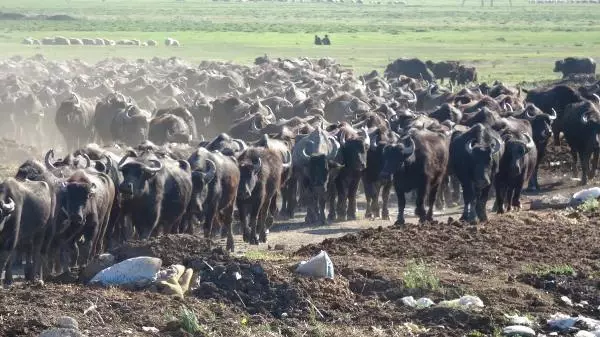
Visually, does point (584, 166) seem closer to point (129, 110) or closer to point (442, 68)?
point (129, 110)

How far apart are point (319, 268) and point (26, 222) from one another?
4.63 m

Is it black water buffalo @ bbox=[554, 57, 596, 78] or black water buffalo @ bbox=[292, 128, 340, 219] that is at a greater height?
black water buffalo @ bbox=[292, 128, 340, 219]

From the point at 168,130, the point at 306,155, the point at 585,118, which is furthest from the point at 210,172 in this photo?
the point at 585,118

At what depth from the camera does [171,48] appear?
88.7 meters

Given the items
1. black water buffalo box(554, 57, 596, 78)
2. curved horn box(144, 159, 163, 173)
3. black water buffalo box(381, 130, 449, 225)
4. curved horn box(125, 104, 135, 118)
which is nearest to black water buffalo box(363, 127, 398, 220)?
black water buffalo box(381, 130, 449, 225)

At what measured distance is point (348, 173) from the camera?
961 inches

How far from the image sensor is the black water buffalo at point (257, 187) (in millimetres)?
21156

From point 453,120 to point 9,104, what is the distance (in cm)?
1426

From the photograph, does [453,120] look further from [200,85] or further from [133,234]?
[200,85]

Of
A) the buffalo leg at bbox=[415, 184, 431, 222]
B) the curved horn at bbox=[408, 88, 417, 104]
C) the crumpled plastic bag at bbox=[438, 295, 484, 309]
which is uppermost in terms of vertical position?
the crumpled plastic bag at bbox=[438, 295, 484, 309]

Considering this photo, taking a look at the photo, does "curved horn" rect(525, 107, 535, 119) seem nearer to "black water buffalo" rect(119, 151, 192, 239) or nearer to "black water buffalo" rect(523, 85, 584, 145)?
"black water buffalo" rect(523, 85, 584, 145)

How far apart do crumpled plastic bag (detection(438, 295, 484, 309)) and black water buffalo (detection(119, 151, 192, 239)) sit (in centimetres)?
678

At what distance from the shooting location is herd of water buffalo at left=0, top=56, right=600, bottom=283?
1775cm

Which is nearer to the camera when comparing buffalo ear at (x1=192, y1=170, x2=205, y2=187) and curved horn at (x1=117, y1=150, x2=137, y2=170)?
curved horn at (x1=117, y1=150, x2=137, y2=170)
